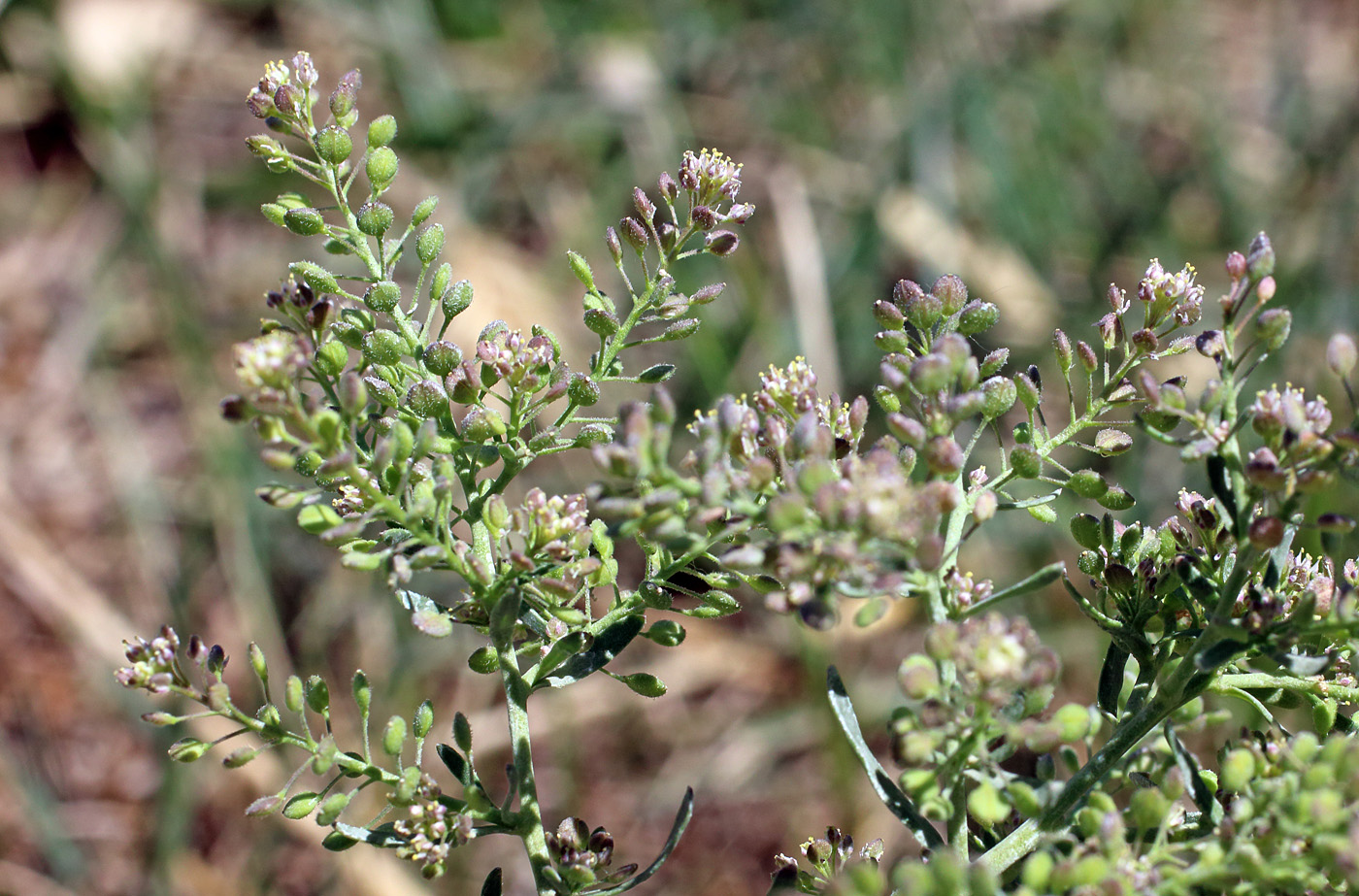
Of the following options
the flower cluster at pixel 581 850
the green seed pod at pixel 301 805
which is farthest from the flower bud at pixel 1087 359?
the green seed pod at pixel 301 805

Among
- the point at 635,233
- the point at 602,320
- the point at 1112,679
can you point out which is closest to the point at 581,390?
the point at 602,320

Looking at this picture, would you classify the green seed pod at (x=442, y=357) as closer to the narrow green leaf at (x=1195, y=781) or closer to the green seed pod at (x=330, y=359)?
the green seed pod at (x=330, y=359)

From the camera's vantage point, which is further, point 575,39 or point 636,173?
point 575,39

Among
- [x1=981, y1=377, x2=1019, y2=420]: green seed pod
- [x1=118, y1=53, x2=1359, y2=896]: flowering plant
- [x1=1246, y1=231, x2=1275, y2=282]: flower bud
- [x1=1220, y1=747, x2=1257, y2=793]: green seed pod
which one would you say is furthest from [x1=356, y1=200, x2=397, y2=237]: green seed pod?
[x1=1220, y1=747, x2=1257, y2=793]: green seed pod

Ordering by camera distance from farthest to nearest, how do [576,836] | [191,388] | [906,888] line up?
[191,388]
[576,836]
[906,888]

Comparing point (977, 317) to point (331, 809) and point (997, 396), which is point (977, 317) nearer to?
point (997, 396)

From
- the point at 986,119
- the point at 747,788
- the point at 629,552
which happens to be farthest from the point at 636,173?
the point at 747,788

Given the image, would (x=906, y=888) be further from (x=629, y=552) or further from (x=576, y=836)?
(x=629, y=552)

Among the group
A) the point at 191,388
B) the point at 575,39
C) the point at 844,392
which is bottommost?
the point at 191,388
